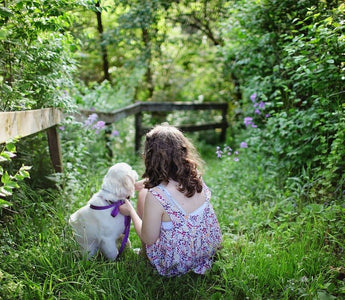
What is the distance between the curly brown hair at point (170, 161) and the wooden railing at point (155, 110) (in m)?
2.40

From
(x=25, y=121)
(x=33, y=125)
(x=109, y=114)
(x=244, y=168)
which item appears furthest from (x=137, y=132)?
(x=25, y=121)

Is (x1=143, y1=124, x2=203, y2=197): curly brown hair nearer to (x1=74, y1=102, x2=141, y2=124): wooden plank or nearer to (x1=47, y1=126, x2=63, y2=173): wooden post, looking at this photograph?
(x1=47, y1=126, x2=63, y2=173): wooden post

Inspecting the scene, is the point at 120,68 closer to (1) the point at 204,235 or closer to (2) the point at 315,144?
(2) the point at 315,144

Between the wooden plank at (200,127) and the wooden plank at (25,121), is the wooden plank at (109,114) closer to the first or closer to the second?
the wooden plank at (25,121)

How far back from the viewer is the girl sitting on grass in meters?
2.49

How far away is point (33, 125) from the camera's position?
2734 millimetres

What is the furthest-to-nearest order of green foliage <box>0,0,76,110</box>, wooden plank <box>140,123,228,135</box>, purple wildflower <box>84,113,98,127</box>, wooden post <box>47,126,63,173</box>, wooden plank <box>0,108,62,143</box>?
wooden plank <box>140,123,228,135</box> → purple wildflower <box>84,113,98,127</box> → wooden post <box>47,126,63,173</box> → green foliage <box>0,0,76,110</box> → wooden plank <box>0,108,62,143</box>

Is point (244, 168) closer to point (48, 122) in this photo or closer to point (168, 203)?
point (168, 203)

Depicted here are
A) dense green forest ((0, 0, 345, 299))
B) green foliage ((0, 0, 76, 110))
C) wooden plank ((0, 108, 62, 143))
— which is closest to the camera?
wooden plank ((0, 108, 62, 143))

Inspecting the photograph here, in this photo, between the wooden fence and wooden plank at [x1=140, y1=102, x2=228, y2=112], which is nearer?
the wooden fence

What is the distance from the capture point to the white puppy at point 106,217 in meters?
2.68

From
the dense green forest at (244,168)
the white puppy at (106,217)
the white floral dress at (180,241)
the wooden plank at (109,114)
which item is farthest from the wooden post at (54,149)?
the white floral dress at (180,241)

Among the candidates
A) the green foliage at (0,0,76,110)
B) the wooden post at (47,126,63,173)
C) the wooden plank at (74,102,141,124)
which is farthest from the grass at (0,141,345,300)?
the wooden plank at (74,102,141,124)

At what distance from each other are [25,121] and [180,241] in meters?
1.34
